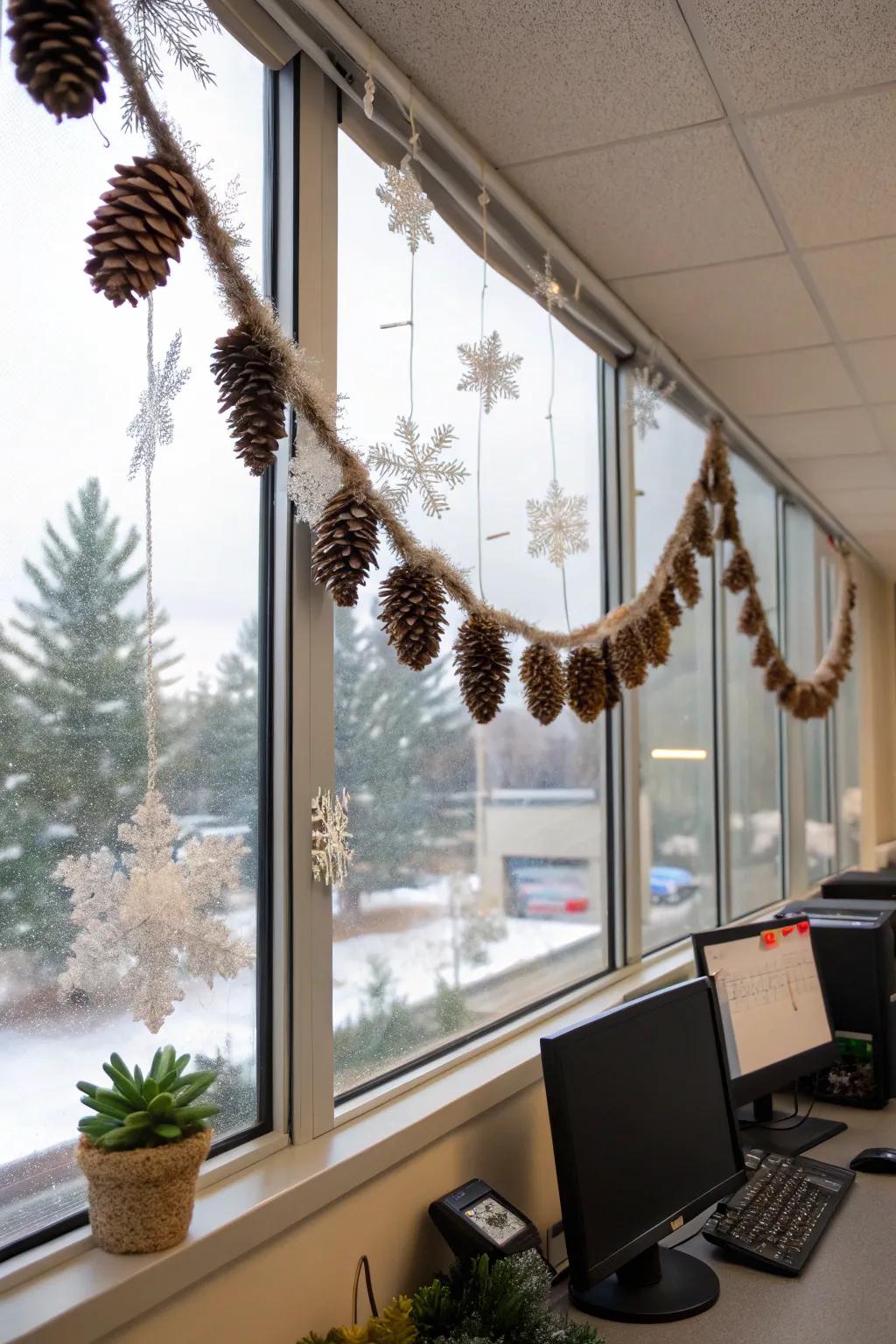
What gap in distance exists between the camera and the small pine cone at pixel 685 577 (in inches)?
108

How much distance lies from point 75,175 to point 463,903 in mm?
1455

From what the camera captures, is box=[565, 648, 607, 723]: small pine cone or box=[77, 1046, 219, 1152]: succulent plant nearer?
box=[77, 1046, 219, 1152]: succulent plant

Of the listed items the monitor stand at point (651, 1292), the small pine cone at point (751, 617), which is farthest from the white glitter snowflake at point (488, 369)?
the small pine cone at point (751, 617)

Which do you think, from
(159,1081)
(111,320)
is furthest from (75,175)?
(159,1081)

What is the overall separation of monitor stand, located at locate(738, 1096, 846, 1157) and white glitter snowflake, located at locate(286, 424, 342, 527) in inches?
58.2

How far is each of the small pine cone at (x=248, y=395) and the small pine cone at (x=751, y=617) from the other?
240cm

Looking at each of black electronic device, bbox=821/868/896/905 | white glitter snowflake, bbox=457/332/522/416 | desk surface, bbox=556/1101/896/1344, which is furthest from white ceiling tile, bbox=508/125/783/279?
black electronic device, bbox=821/868/896/905

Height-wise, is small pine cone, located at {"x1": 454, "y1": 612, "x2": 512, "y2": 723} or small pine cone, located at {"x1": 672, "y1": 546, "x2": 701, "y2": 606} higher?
small pine cone, located at {"x1": 672, "y1": 546, "x2": 701, "y2": 606}

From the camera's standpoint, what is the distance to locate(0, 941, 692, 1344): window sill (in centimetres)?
109

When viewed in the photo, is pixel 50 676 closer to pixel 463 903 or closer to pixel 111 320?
pixel 111 320

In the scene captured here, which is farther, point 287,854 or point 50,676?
point 287,854

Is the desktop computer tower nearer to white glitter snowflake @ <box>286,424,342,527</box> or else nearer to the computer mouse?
the computer mouse

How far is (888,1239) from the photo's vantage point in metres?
1.76

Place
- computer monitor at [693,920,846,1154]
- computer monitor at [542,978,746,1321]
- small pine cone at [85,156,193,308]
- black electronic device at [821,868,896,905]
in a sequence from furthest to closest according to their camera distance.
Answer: black electronic device at [821,868,896,905] < computer monitor at [693,920,846,1154] < computer monitor at [542,978,746,1321] < small pine cone at [85,156,193,308]
